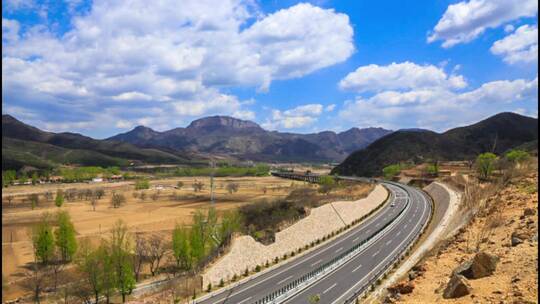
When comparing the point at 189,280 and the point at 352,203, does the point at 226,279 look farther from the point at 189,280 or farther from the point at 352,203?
the point at 352,203

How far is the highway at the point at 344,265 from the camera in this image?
37812 mm

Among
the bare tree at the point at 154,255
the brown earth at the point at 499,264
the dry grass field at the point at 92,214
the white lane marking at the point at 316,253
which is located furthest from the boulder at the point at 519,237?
the dry grass field at the point at 92,214

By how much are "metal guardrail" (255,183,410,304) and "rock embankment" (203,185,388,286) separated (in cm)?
801

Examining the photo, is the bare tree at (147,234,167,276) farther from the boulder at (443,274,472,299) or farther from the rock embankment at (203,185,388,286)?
the boulder at (443,274,472,299)

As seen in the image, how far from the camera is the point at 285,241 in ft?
185

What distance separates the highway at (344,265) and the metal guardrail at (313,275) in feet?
1.46

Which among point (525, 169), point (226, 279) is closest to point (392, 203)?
point (525, 169)

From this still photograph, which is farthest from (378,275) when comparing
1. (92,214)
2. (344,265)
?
(92,214)

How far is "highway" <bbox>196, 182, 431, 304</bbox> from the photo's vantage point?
3781 centimetres

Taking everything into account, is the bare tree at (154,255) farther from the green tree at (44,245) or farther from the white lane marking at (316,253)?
the white lane marking at (316,253)

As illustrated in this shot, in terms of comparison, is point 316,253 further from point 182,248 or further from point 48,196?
point 48,196

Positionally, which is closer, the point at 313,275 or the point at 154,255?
the point at 313,275

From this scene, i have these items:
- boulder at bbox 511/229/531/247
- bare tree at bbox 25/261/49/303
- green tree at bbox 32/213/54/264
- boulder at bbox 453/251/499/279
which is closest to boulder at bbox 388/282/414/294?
boulder at bbox 453/251/499/279

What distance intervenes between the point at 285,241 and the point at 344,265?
11890 mm
